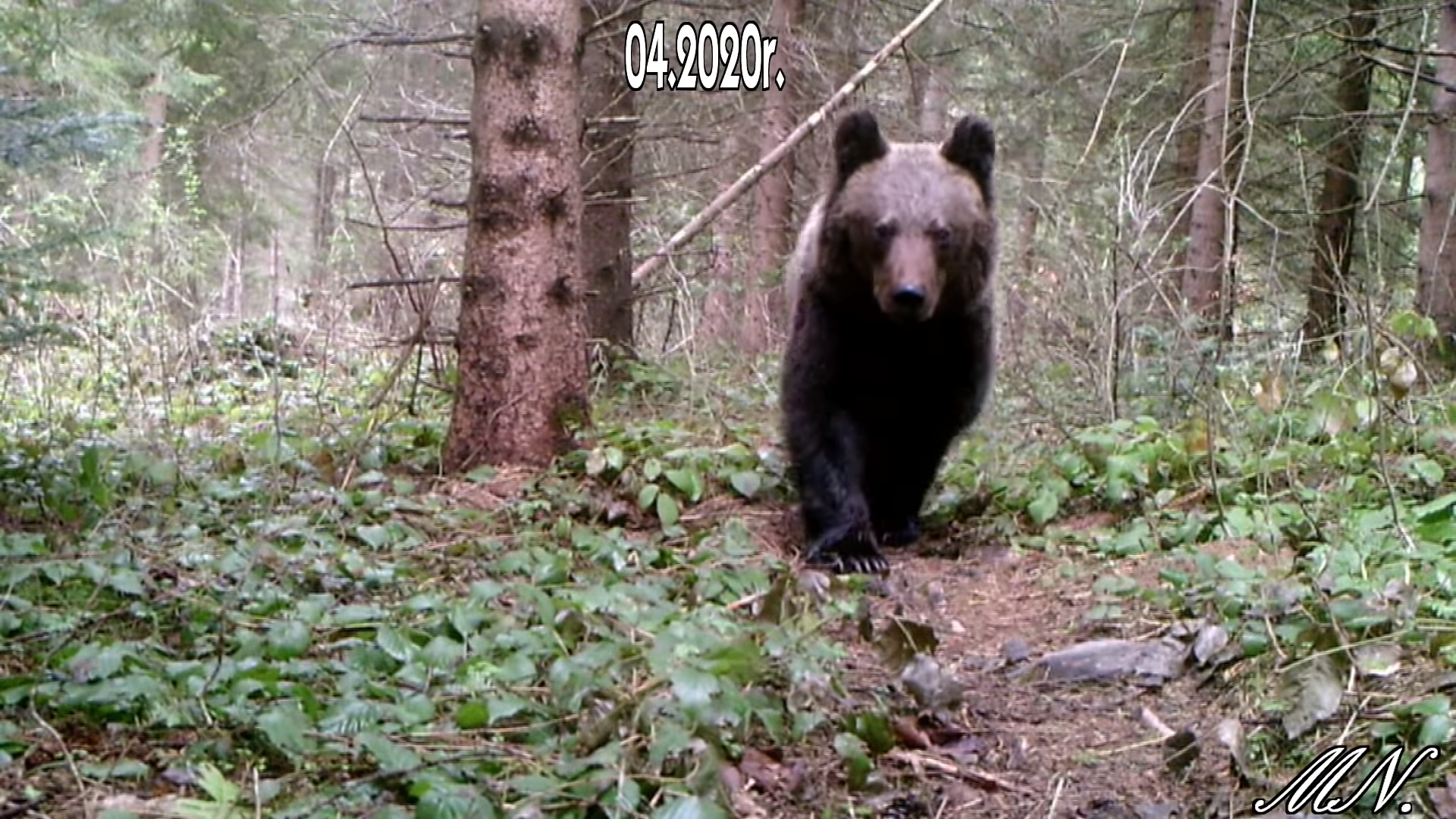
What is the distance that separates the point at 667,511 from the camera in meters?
5.87

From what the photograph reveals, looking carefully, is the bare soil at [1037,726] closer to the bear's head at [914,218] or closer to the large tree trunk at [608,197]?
the bear's head at [914,218]

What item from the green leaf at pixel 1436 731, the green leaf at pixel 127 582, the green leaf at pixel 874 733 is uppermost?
the green leaf at pixel 1436 731

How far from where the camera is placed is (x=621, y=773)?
2744 millimetres

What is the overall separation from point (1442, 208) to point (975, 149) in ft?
14.7

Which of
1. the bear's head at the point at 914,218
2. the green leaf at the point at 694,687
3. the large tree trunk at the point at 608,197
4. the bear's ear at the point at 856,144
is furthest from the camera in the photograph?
the large tree trunk at the point at 608,197

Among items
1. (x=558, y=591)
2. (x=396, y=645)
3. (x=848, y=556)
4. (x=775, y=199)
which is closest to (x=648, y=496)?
(x=848, y=556)

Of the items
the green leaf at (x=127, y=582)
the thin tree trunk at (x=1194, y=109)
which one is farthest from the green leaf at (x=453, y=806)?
the thin tree trunk at (x=1194, y=109)

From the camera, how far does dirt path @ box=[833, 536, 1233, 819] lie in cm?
341

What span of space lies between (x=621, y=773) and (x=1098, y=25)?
12369mm

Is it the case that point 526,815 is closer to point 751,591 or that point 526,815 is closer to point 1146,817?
point 1146,817

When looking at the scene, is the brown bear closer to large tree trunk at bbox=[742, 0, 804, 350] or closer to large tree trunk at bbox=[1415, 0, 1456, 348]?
large tree trunk at bbox=[1415, 0, 1456, 348]

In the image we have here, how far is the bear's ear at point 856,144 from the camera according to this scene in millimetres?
6477

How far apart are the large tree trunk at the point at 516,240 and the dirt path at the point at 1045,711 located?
6.76 ft

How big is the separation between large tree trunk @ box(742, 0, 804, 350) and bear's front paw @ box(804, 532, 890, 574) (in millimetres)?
4910
